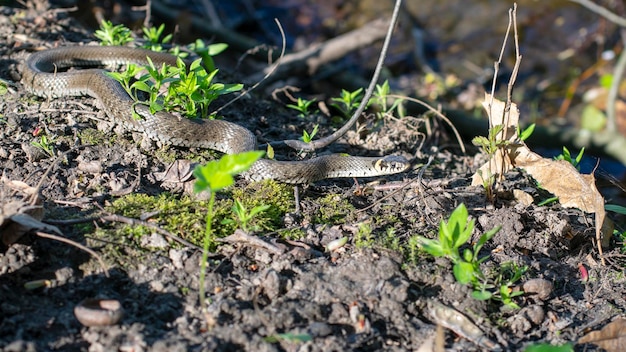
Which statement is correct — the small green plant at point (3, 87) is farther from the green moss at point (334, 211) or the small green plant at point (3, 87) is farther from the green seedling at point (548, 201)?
the green seedling at point (548, 201)

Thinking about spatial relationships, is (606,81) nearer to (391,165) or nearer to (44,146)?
(391,165)

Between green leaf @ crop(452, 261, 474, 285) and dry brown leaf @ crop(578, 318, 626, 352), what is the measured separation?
0.72 m

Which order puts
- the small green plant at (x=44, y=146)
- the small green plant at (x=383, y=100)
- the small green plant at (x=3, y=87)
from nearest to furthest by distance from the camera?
the small green plant at (x=44, y=146) < the small green plant at (x=3, y=87) < the small green plant at (x=383, y=100)

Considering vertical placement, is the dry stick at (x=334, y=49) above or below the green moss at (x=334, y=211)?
below

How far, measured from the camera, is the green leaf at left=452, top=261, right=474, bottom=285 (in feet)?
11.9

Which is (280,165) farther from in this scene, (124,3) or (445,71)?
(445,71)

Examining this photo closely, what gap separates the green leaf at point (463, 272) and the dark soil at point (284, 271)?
228mm

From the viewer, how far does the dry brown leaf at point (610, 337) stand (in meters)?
3.61

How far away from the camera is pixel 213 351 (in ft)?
10.5

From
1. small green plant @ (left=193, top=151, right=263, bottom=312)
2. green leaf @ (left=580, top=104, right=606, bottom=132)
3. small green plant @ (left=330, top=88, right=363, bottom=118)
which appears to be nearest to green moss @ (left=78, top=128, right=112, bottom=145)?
small green plant @ (left=193, top=151, right=263, bottom=312)

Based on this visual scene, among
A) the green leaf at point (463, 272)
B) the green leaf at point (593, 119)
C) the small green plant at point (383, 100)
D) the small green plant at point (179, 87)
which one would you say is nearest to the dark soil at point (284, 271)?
the green leaf at point (463, 272)

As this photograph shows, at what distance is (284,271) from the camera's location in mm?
3848

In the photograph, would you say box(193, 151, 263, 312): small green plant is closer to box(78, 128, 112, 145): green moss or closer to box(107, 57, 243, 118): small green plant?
box(107, 57, 243, 118): small green plant

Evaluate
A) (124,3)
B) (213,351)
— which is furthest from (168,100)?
(124,3)
